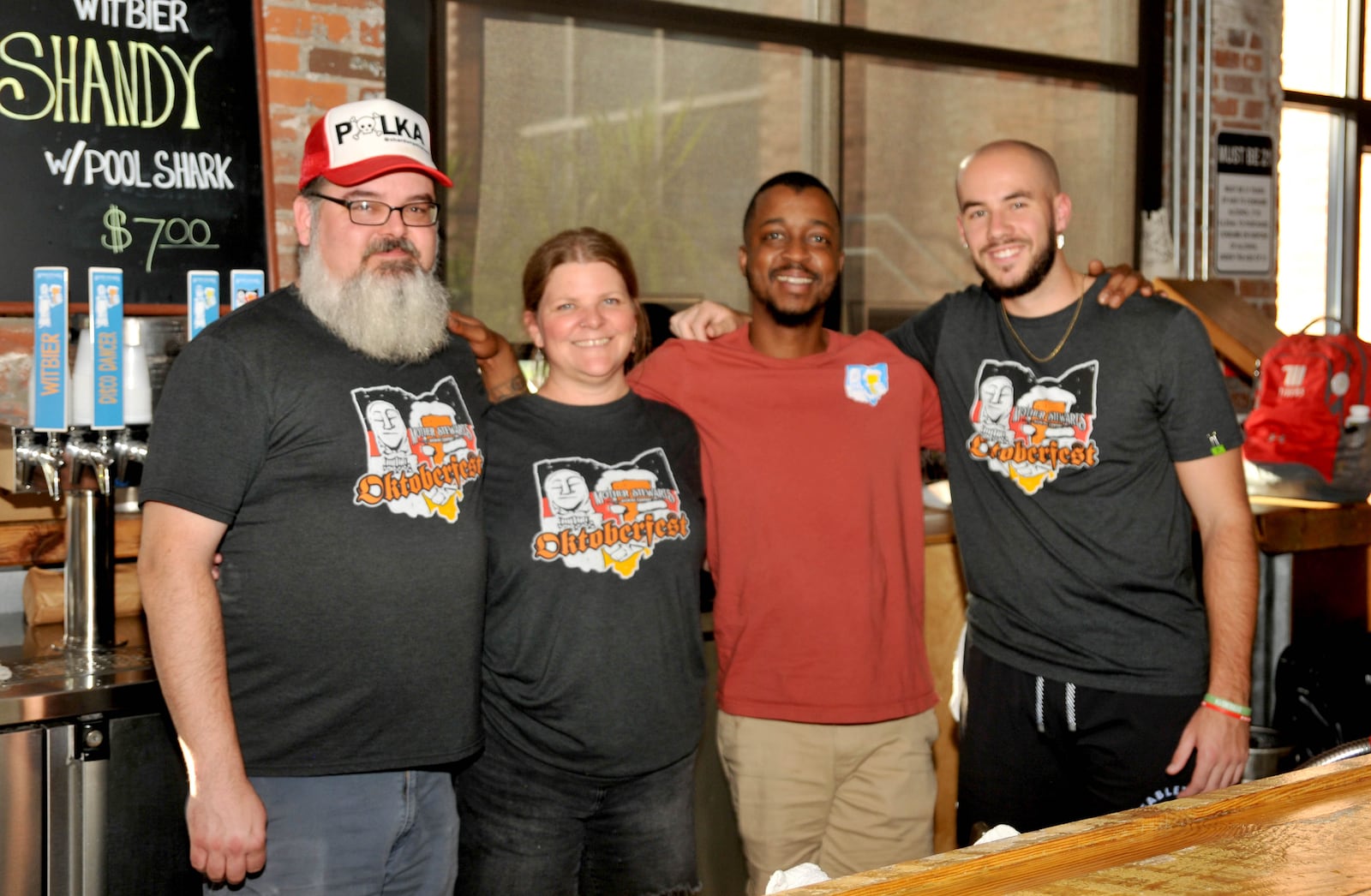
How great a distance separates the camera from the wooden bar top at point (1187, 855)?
1.10m

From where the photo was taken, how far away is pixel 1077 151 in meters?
5.21

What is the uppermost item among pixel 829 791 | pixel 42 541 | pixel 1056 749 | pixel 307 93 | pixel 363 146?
pixel 307 93

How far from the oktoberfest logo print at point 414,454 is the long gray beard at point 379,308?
68 mm

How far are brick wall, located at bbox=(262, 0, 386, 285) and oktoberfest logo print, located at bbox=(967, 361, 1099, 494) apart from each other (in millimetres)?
1830

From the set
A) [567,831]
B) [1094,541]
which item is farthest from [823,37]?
[567,831]

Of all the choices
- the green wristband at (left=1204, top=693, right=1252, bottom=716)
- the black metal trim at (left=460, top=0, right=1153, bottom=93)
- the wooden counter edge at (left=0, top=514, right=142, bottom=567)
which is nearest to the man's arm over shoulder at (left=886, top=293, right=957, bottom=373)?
the green wristband at (left=1204, top=693, right=1252, bottom=716)

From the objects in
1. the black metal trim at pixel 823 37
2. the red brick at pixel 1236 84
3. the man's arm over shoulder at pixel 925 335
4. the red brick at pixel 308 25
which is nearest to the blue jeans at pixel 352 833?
the man's arm over shoulder at pixel 925 335

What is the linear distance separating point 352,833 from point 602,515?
617mm

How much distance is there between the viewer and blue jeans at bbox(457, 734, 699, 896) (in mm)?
2125

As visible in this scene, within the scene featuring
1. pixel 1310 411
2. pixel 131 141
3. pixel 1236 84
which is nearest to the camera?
pixel 131 141

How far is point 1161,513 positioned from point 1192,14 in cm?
355

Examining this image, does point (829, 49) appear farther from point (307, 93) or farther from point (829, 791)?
point (829, 791)

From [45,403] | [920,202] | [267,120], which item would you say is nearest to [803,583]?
[45,403]

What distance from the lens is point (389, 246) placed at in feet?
6.91
